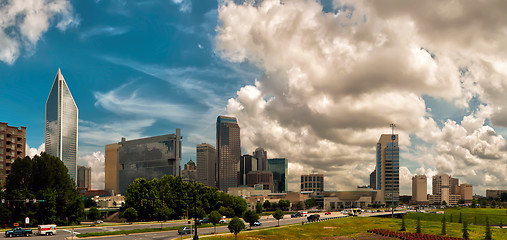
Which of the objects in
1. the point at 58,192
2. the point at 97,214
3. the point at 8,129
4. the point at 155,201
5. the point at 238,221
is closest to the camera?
the point at 238,221

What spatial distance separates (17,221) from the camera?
363 ft

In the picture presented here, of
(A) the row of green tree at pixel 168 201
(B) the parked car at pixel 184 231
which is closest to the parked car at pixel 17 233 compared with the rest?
(B) the parked car at pixel 184 231

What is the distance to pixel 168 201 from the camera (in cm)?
13875

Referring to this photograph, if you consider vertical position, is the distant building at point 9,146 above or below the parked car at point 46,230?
above

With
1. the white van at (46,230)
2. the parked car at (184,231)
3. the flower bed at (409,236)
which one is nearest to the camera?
the parked car at (184,231)

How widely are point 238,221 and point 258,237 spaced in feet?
28.1

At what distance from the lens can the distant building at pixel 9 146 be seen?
568ft

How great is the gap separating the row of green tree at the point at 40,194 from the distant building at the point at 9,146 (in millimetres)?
55659

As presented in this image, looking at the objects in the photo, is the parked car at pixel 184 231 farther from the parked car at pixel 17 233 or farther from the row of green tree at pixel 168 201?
the parked car at pixel 17 233

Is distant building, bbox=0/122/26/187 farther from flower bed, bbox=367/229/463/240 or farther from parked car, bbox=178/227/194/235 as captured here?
flower bed, bbox=367/229/463/240

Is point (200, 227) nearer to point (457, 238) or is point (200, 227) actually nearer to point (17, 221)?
point (17, 221)

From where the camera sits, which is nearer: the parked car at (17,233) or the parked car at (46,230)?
the parked car at (17,233)

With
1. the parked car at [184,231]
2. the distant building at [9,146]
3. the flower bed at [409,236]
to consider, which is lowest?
the flower bed at [409,236]

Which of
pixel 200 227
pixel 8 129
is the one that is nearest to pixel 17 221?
pixel 200 227
